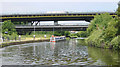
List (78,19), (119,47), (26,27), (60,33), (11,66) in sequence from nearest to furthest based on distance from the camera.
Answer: (11,66), (119,47), (26,27), (78,19), (60,33)

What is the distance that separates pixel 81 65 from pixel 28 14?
383 feet

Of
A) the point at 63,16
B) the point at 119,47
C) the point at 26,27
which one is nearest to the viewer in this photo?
the point at 119,47

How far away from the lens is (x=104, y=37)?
2147 inches

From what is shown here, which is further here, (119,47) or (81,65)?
(119,47)

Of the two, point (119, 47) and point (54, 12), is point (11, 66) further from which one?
point (54, 12)

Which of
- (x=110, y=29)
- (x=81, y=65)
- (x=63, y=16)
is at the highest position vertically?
(x=63, y=16)

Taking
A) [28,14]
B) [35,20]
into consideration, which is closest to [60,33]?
[35,20]

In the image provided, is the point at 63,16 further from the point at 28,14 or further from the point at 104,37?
the point at 104,37

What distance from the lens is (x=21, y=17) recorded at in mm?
142375

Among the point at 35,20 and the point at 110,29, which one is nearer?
the point at 110,29

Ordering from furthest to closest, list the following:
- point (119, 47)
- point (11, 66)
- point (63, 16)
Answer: point (63, 16) < point (119, 47) < point (11, 66)

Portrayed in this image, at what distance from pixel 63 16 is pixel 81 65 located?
109 meters

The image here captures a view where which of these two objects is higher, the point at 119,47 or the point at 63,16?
the point at 63,16

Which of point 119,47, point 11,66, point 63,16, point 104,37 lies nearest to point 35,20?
point 63,16
